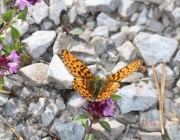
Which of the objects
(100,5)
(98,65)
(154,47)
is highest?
(100,5)

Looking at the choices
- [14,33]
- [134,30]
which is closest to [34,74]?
[14,33]

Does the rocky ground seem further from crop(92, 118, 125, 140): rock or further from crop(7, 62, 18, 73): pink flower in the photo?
crop(7, 62, 18, 73): pink flower

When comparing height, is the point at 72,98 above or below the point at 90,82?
below

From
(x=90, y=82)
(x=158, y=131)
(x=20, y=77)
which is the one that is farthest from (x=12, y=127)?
(x=158, y=131)

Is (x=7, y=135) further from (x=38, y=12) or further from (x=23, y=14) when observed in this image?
(x=38, y=12)

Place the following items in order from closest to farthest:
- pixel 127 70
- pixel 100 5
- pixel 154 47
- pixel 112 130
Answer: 1. pixel 127 70
2. pixel 112 130
3. pixel 154 47
4. pixel 100 5

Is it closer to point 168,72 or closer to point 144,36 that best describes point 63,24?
point 144,36

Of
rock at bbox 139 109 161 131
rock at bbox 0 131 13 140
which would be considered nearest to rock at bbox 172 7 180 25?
rock at bbox 139 109 161 131
